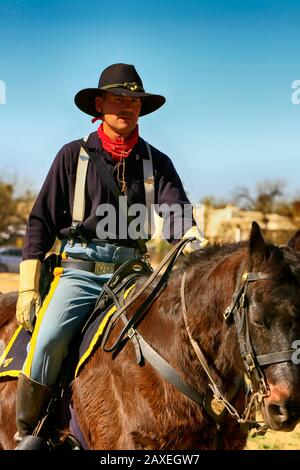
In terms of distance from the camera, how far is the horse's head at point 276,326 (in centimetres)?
323

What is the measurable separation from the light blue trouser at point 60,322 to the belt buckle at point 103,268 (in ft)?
0.16

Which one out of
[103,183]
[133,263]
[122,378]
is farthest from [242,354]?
[103,183]

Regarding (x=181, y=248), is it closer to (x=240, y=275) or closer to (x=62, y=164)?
(x=240, y=275)

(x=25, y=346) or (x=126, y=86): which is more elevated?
(x=126, y=86)

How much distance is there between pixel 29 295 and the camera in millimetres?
4363

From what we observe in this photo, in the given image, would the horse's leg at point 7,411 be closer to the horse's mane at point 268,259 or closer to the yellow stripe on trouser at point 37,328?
the yellow stripe on trouser at point 37,328

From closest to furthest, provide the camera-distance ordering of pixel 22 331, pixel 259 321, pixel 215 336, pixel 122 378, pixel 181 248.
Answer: pixel 259 321, pixel 215 336, pixel 122 378, pixel 181 248, pixel 22 331

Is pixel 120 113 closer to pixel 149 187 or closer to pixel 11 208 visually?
pixel 149 187

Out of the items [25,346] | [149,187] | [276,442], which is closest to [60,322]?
[25,346]

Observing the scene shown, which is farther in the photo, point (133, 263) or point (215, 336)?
point (133, 263)

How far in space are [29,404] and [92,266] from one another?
100 centimetres

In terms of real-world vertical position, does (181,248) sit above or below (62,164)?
below
